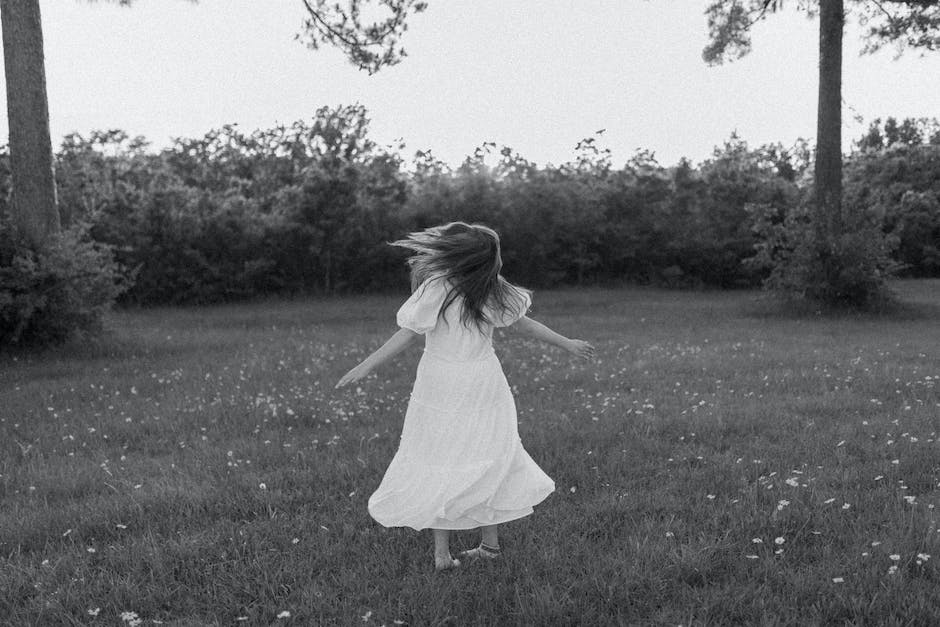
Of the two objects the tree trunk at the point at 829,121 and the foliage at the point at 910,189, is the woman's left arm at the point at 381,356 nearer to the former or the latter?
the tree trunk at the point at 829,121

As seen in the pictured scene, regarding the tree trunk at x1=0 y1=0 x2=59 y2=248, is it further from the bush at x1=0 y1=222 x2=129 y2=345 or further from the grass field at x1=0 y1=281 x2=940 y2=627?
the grass field at x1=0 y1=281 x2=940 y2=627

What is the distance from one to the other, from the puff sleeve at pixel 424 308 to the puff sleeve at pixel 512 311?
0.32 m

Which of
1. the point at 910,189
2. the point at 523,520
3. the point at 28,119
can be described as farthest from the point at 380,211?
the point at 910,189

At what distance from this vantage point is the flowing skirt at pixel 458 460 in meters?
4.07

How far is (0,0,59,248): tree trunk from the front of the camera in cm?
1222

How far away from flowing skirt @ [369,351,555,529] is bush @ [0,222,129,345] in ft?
30.9

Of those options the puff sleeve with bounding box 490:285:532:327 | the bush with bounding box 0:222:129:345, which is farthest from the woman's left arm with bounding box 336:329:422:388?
the bush with bounding box 0:222:129:345

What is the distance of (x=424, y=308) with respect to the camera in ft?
13.8

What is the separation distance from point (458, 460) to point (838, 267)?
16545 mm

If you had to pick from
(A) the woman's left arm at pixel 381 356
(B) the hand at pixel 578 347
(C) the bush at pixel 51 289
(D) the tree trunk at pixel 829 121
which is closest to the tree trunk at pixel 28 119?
(C) the bush at pixel 51 289

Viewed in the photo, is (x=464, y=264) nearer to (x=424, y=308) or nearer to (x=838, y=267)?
(x=424, y=308)

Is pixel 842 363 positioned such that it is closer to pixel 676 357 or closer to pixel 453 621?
pixel 676 357

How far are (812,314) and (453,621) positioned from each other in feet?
54.2

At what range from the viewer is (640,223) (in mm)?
27359
